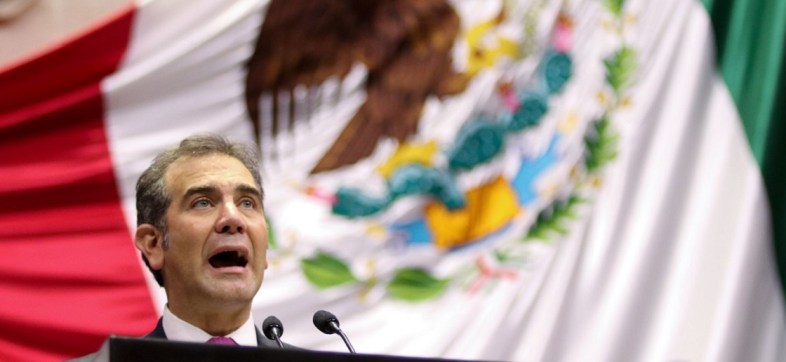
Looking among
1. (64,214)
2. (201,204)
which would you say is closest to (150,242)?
(201,204)

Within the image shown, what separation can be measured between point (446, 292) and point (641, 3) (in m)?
1.16

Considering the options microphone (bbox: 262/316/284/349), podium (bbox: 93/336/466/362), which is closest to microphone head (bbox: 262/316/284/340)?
microphone (bbox: 262/316/284/349)

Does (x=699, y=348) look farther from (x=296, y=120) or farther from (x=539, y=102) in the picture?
(x=296, y=120)

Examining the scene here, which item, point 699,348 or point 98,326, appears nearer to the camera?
point 98,326

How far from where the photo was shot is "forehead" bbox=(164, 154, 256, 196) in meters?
2.55

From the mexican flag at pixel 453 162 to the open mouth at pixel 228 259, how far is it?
68.8 inches

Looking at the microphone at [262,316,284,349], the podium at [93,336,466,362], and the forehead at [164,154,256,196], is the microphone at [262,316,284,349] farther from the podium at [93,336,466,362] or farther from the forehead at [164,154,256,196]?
the podium at [93,336,466,362]

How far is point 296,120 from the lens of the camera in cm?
447

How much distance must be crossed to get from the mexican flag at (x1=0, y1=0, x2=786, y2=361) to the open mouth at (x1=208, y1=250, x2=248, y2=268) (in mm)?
1748

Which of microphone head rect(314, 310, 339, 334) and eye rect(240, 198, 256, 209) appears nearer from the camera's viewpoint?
microphone head rect(314, 310, 339, 334)

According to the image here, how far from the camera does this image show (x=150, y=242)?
101 inches

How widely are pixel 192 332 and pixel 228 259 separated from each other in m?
0.15

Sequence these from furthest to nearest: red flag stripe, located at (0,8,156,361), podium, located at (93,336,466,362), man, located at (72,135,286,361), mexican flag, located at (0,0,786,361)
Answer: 1. mexican flag, located at (0,0,786,361)
2. red flag stripe, located at (0,8,156,361)
3. man, located at (72,135,286,361)
4. podium, located at (93,336,466,362)

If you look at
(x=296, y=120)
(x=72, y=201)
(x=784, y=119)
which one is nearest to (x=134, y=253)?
(x=72, y=201)
